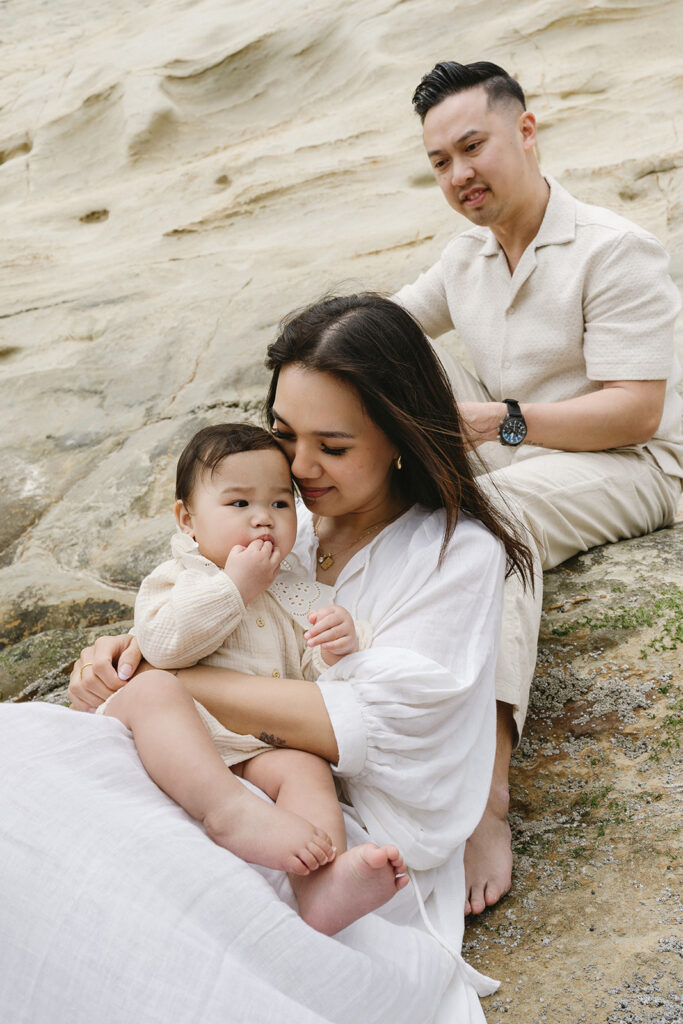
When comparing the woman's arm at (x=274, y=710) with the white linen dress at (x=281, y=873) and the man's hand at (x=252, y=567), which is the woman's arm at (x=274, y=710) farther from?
the man's hand at (x=252, y=567)

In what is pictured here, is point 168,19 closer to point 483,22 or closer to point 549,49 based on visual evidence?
point 483,22

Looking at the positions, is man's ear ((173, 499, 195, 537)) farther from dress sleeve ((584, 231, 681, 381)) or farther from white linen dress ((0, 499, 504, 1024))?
dress sleeve ((584, 231, 681, 381))

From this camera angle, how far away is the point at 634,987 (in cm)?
178

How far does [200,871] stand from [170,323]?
447 cm

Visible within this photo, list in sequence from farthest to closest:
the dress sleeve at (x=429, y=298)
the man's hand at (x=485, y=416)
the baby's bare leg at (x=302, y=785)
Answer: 1. the dress sleeve at (x=429, y=298)
2. the man's hand at (x=485, y=416)
3. the baby's bare leg at (x=302, y=785)

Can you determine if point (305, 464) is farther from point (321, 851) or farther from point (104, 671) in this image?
point (321, 851)

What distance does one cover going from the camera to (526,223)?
338 centimetres

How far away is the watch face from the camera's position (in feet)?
10.2

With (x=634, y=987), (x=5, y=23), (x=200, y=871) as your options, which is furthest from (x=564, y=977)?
(x=5, y=23)

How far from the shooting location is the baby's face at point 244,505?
2.12 metres

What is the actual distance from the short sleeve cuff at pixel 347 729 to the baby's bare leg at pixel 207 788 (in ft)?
0.61

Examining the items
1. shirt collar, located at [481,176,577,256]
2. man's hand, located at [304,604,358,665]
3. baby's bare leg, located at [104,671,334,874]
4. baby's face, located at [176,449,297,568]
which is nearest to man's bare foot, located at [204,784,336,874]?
baby's bare leg, located at [104,671,334,874]

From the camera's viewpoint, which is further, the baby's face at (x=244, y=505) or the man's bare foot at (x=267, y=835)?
the baby's face at (x=244, y=505)

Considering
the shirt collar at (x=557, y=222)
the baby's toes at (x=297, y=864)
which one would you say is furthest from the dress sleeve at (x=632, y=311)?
the baby's toes at (x=297, y=864)
